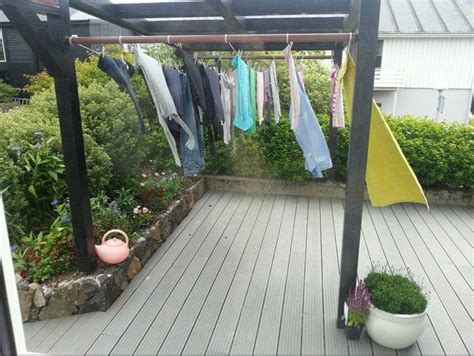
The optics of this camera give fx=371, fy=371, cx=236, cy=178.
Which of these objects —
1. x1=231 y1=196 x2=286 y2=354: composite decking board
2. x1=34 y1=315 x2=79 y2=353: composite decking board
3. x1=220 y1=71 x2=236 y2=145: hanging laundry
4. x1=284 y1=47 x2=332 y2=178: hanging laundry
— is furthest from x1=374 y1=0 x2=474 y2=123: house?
x1=34 y1=315 x2=79 y2=353: composite decking board

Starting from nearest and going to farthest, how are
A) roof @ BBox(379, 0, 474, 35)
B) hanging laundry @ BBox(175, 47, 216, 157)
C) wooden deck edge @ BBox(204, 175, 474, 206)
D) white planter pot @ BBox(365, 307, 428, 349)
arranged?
Answer: white planter pot @ BBox(365, 307, 428, 349), hanging laundry @ BBox(175, 47, 216, 157), wooden deck edge @ BBox(204, 175, 474, 206), roof @ BBox(379, 0, 474, 35)

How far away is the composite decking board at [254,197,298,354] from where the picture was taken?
7.96ft

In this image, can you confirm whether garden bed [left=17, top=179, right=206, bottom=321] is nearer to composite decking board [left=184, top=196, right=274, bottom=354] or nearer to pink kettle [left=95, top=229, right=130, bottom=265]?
pink kettle [left=95, top=229, right=130, bottom=265]

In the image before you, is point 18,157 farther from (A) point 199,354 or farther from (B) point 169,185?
(A) point 199,354

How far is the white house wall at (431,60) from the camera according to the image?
1210 cm

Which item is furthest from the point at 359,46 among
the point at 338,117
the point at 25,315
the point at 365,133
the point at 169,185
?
the point at 169,185

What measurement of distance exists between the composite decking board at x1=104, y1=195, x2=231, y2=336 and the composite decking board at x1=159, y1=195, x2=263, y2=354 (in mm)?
292

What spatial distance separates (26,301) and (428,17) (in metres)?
13.9

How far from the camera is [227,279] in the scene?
3223 mm

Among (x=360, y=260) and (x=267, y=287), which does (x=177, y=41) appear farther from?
(x=360, y=260)

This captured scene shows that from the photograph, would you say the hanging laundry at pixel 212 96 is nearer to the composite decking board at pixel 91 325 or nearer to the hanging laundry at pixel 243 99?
the hanging laundry at pixel 243 99

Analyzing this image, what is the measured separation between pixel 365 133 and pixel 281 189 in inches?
132

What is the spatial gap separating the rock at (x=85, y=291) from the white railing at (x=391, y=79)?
476 inches

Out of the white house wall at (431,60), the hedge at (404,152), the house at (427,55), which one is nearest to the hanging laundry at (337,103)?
the hedge at (404,152)
